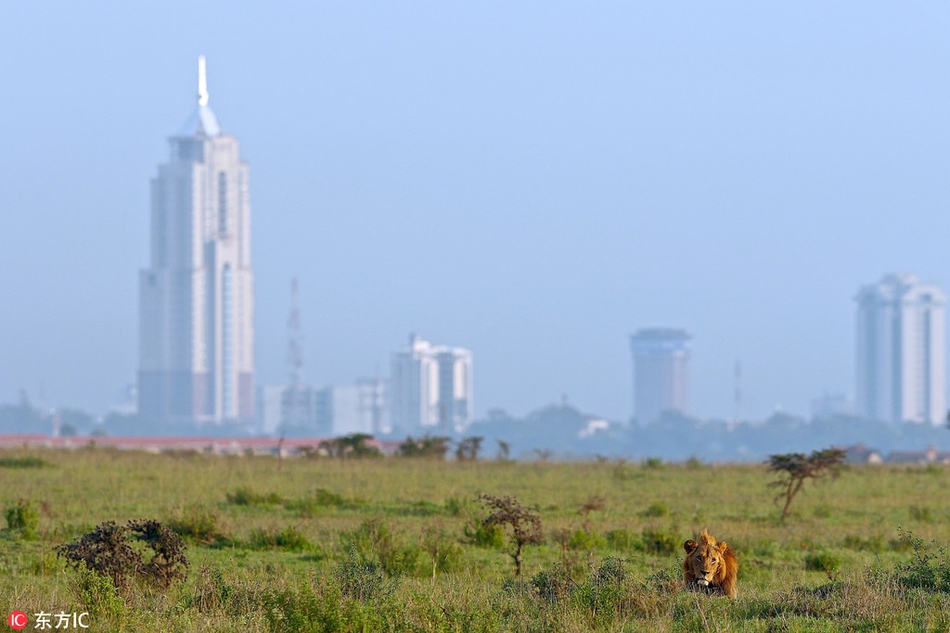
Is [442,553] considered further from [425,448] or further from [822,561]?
[425,448]

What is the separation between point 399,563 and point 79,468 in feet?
63.2

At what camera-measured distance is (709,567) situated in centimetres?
1225

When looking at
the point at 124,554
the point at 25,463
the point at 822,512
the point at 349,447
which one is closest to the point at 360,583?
the point at 124,554

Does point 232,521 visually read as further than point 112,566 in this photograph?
Yes

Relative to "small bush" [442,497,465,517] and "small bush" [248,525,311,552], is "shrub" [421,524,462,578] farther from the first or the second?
"small bush" [442,497,465,517]

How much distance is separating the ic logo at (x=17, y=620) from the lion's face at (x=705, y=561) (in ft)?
18.0

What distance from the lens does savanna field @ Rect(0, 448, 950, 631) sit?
11.2m

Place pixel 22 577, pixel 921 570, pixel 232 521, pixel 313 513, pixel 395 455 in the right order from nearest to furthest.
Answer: pixel 921 570
pixel 22 577
pixel 232 521
pixel 313 513
pixel 395 455

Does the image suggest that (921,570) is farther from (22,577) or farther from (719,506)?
(719,506)

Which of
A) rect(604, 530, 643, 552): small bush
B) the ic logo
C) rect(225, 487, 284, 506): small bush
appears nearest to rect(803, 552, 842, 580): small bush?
rect(604, 530, 643, 552): small bush

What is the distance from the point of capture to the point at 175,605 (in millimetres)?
11820

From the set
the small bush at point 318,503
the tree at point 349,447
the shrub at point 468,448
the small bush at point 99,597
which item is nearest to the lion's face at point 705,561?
the small bush at point 99,597

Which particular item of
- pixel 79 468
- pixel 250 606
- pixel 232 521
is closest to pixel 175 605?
pixel 250 606

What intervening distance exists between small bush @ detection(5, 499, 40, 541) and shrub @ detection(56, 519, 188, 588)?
4385 mm
